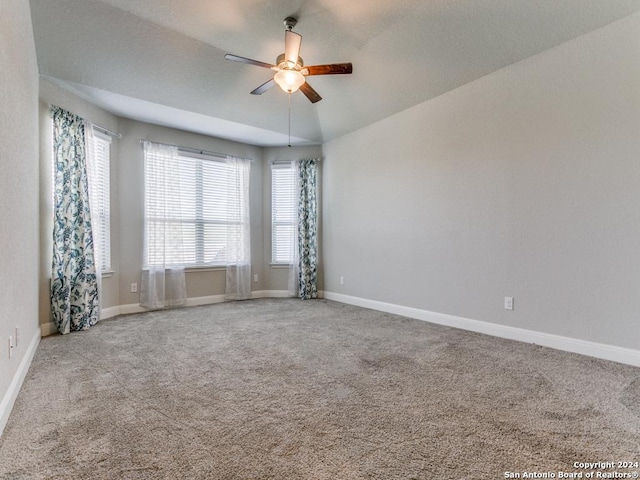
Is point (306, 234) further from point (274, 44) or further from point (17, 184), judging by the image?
point (17, 184)

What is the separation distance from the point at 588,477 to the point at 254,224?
5257 millimetres

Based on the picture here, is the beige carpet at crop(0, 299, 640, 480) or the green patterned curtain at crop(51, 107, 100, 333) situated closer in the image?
the beige carpet at crop(0, 299, 640, 480)

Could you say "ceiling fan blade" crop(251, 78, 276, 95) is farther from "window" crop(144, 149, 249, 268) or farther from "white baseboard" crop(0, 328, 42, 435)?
"white baseboard" crop(0, 328, 42, 435)

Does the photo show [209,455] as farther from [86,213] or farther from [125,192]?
[125,192]

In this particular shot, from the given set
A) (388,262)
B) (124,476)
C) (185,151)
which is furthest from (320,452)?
(185,151)

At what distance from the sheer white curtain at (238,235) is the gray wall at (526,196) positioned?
2.21 metres

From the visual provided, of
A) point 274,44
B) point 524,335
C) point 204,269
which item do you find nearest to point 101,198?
point 204,269

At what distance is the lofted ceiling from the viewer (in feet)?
9.41

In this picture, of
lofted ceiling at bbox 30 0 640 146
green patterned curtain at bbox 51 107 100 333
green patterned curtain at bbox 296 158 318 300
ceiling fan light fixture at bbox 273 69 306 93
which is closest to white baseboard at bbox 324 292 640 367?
green patterned curtain at bbox 296 158 318 300

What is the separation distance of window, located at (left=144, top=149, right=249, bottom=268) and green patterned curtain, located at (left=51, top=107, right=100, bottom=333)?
0.96 metres

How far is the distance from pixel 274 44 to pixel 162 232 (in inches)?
120

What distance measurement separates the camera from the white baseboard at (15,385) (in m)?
1.73

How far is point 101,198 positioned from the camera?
429cm

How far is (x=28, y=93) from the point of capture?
9.00 feet
